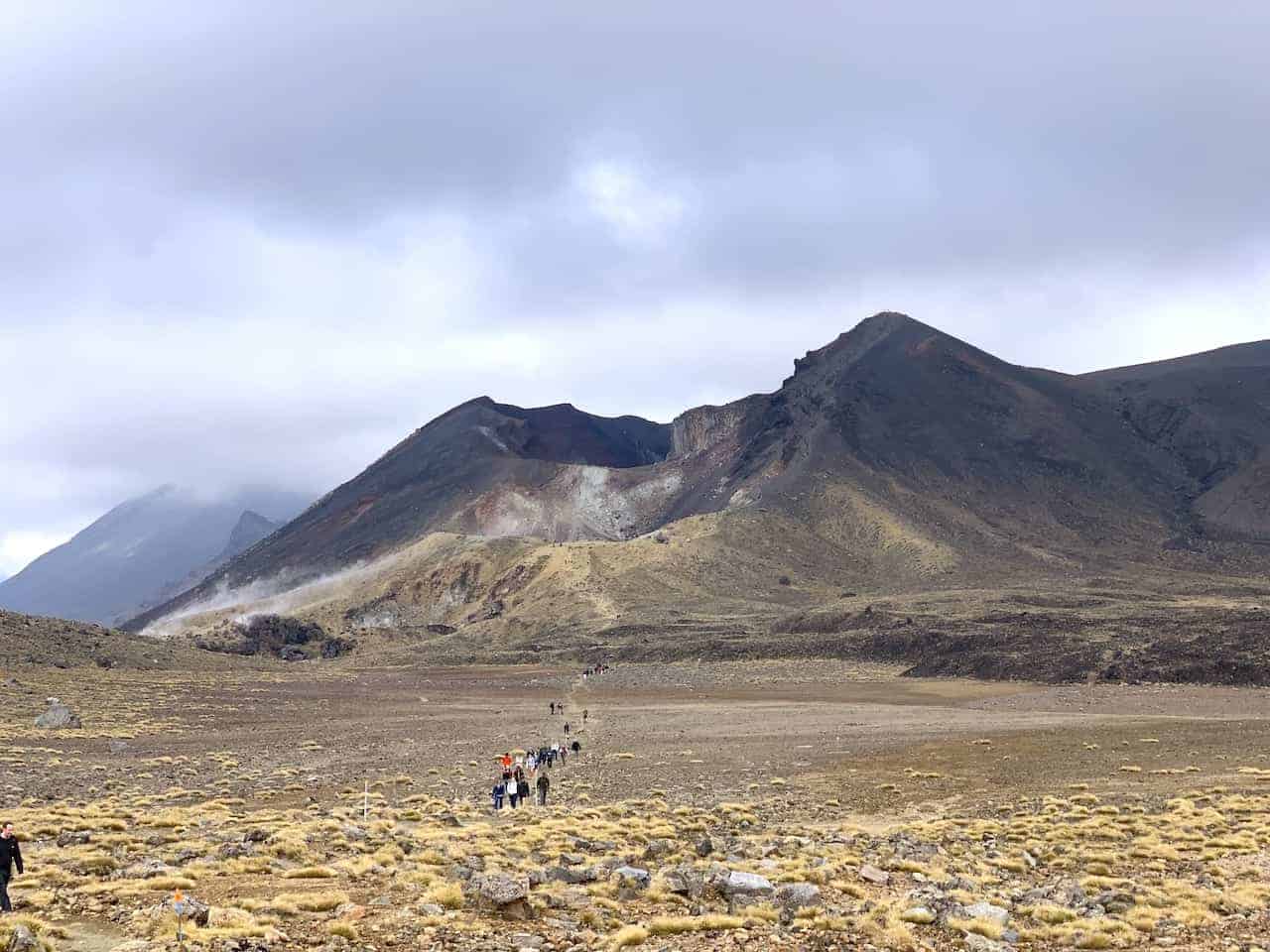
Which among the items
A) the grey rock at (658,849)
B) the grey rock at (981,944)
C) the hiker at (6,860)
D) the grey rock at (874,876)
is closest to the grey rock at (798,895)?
the grey rock at (874,876)

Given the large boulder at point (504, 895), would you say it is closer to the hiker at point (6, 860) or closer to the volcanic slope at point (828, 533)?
the hiker at point (6, 860)

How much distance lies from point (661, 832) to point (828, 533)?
13372 centimetres

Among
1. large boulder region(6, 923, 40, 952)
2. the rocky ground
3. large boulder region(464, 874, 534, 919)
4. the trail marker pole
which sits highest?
large boulder region(6, 923, 40, 952)

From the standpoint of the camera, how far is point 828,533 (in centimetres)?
15050

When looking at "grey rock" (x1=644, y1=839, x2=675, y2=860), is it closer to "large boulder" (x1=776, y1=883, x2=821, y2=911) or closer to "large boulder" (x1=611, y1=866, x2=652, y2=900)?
"large boulder" (x1=611, y1=866, x2=652, y2=900)

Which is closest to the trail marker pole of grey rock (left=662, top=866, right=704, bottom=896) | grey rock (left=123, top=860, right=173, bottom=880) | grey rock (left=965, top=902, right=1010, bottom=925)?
grey rock (left=123, top=860, right=173, bottom=880)

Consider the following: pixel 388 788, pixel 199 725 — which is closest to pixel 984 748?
pixel 388 788

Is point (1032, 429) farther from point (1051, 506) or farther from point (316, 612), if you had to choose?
point (316, 612)

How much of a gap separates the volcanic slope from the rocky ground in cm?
6565

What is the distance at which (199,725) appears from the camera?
45.8 m

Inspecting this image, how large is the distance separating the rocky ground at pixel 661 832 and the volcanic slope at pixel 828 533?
215 ft

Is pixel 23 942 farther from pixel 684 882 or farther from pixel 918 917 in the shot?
pixel 918 917

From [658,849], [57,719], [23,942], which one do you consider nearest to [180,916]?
[23,942]

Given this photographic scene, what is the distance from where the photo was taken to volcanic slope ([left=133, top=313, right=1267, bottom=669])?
129 meters
